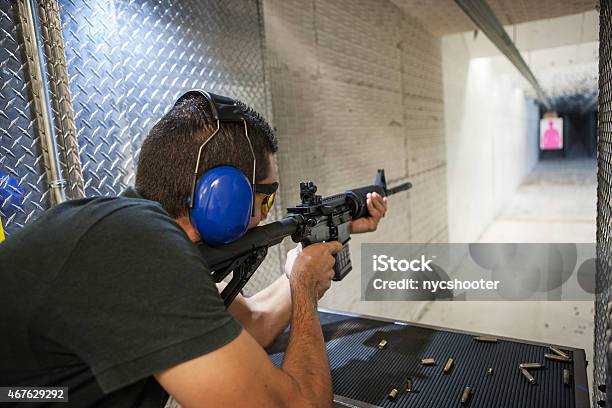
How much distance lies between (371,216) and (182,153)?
1054mm

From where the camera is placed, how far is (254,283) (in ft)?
5.92

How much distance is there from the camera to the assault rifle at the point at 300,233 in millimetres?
→ 924

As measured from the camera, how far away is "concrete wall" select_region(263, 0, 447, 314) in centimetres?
209

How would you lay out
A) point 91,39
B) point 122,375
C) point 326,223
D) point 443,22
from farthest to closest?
point 443,22 → point 326,223 → point 91,39 → point 122,375

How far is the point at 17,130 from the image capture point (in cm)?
107

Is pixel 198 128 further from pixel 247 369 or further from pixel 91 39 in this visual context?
pixel 91 39

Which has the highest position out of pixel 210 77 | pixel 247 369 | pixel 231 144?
pixel 210 77

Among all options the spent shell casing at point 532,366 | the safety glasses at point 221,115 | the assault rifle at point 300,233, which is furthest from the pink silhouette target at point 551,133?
the safety glasses at point 221,115

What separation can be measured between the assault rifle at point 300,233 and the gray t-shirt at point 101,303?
204 mm

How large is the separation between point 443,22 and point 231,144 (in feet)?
12.0

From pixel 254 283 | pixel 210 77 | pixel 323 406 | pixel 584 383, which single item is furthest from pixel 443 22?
pixel 323 406

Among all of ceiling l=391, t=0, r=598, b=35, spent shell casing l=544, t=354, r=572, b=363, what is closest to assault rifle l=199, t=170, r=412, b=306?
spent shell casing l=544, t=354, r=572, b=363

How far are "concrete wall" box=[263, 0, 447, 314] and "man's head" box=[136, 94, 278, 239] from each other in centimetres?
109

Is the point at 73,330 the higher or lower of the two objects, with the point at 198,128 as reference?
lower
